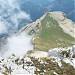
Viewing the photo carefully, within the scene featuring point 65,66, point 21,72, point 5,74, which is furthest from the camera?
point 65,66

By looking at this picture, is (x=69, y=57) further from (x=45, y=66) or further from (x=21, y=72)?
(x=21, y=72)

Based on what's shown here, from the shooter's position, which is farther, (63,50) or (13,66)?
(63,50)

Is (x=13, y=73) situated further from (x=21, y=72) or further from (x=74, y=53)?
(x=74, y=53)

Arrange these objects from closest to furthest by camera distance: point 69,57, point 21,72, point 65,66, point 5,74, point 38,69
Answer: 1. point 5,74
2. point 21,72
3. point 38,69
4. point 65,66
5. point 69,57

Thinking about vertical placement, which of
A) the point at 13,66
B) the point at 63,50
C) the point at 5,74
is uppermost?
the point at 63,50

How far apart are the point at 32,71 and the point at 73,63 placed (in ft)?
53.0

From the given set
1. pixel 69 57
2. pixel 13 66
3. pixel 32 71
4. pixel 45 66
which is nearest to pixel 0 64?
pixel 13 66

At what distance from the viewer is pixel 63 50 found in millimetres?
101312

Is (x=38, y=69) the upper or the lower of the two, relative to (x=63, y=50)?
lower

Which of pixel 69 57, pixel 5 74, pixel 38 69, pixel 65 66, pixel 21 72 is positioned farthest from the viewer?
pixel 69 57

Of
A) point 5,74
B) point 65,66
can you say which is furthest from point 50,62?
point 5,74

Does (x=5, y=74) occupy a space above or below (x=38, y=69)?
below

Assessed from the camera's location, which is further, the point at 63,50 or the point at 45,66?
the point at 63,50

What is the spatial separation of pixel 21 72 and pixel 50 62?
17363mm
